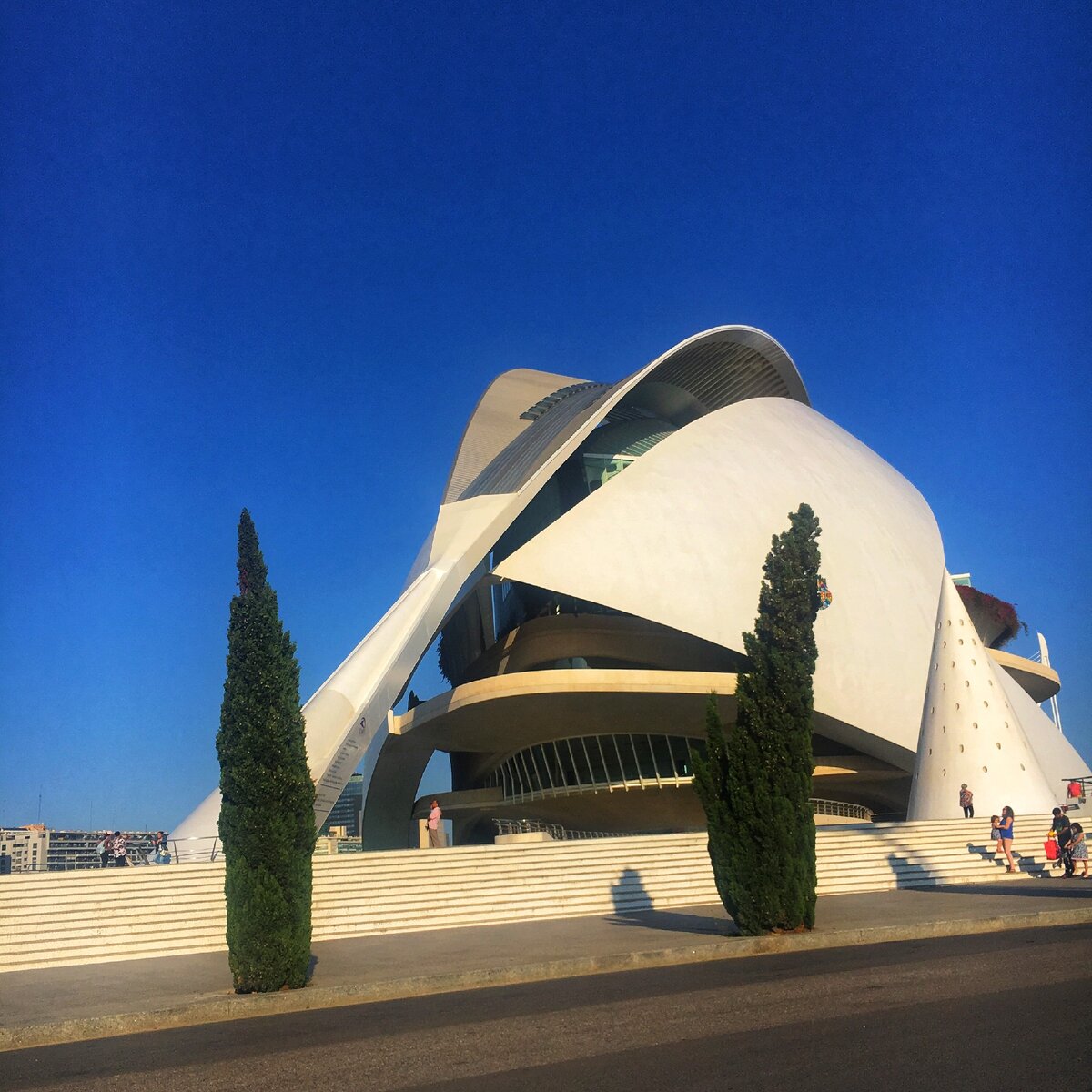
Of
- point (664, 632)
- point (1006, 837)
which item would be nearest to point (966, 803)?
point (1006, 837)

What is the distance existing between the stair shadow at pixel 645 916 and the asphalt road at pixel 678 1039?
3549 mm

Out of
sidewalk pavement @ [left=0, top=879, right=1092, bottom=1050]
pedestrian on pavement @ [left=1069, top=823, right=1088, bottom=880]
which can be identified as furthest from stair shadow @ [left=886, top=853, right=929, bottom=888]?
sidewalk pavement @ [left=0, top=879, right=1092, bottom=1050]

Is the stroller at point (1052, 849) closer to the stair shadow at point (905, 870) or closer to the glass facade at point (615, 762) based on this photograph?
the stair shadow at point (905, 870)

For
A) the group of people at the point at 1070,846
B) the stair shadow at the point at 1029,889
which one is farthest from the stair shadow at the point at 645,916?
the group of people at the point at 1070,846

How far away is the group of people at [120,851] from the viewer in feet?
67.3

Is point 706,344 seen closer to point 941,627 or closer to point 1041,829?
point 941,627

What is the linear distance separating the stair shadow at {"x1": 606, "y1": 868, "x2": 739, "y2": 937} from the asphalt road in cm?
355

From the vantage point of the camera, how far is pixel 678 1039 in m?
5.64

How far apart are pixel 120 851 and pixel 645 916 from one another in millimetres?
11492

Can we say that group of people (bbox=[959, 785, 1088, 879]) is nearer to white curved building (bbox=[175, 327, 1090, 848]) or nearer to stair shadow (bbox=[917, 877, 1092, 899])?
stair shadow (bbox=[917, 877, 1092, 899])

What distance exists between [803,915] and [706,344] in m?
24.8

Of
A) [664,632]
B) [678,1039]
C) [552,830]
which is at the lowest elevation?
[552,830]

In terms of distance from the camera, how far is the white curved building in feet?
75.1

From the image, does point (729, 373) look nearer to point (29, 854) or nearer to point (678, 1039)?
point (29, 854)
